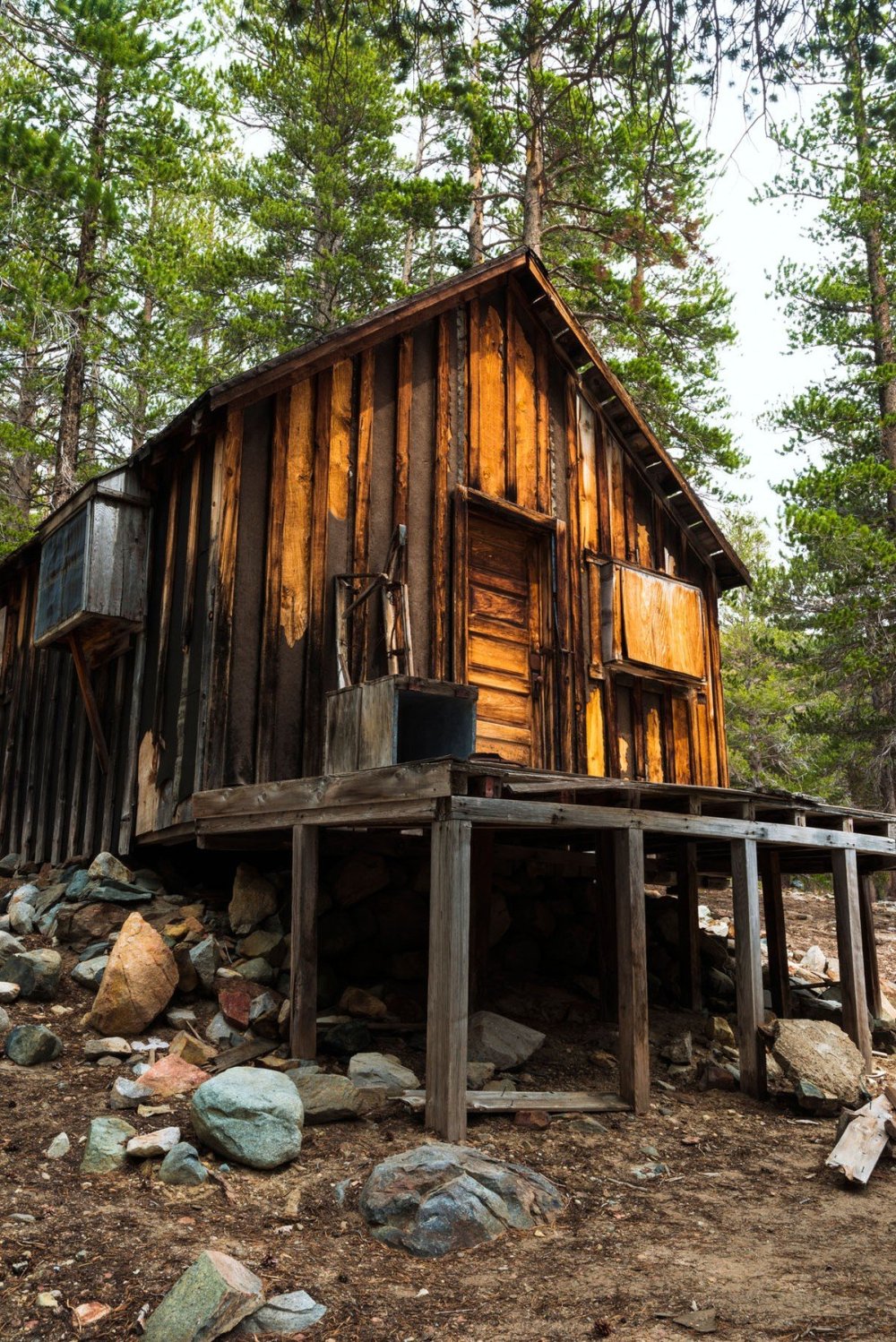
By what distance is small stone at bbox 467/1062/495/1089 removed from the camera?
7.63 metres

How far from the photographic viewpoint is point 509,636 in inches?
428

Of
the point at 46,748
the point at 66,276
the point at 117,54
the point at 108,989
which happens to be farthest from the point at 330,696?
the point at 117,54

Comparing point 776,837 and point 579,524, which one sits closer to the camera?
point 776,837

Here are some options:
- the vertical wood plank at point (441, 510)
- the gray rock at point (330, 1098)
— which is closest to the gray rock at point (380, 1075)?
the gray rock at point (330, 1098)

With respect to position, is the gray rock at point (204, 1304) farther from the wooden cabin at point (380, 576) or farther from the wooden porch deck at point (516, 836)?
the wooden cabin at point (380, 576)

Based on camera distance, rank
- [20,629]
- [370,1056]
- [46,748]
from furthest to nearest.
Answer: [20,629] < [46,748] < [370,1056]

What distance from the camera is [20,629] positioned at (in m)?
13.8

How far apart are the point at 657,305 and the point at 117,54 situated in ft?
33.2

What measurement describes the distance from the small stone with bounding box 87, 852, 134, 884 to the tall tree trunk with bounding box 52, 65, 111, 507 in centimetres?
991

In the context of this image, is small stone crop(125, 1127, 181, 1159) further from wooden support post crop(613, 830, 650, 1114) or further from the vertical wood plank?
the vertical wood plank

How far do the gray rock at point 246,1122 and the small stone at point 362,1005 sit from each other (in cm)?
252

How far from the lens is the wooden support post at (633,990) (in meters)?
7.42

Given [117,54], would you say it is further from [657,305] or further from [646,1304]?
[646,1304]

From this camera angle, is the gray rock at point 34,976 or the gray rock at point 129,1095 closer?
the gray rock at point 129,1095
